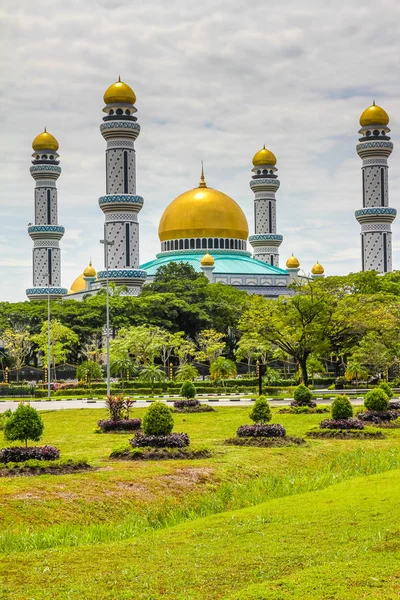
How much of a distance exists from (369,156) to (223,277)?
17.9 m

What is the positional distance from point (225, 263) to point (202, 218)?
4995 millimetres

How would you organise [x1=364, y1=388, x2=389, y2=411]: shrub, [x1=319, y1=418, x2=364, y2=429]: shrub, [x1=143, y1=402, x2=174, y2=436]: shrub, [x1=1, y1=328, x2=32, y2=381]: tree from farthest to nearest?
[x1=1, y1=328, x2=32, y2=381]: tree, [x1=364, y1=388, x2=389, y2=411]: shrub, [x1=319, y1=418, x2=364, y2=429]: shrub, [x1=143, y1=402, x2=174, y2=436]: shrub

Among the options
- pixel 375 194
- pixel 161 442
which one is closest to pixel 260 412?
pixel 161 442

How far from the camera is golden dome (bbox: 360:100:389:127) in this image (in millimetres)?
89375

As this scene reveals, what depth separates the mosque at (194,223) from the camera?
78.2 meters

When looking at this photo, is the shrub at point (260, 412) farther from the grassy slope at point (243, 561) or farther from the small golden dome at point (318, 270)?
the small golden dome at point (318, 270)

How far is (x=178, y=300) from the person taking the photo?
222ft

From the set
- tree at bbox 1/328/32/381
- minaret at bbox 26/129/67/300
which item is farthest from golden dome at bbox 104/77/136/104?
tree at bbox 1/328/32/381

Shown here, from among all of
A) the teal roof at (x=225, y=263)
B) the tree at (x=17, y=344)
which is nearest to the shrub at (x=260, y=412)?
the tree at (x=17, y=344)

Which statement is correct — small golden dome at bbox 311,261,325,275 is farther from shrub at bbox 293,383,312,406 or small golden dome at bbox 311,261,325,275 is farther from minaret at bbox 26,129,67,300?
shrub at bbox 293,383,312,406

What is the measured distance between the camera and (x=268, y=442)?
882 inches

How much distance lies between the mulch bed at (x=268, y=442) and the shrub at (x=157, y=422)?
194cm

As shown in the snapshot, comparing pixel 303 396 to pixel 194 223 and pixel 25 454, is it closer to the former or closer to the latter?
pixel 25 454

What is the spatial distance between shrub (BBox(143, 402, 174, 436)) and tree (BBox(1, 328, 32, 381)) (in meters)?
42.5
